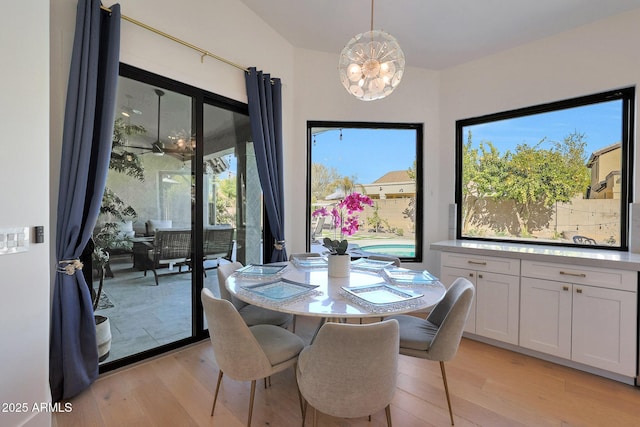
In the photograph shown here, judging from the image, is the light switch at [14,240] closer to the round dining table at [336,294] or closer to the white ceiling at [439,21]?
the round dining table at [336,294]

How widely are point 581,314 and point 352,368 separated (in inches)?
85.2

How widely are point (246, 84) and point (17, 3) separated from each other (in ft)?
5.68

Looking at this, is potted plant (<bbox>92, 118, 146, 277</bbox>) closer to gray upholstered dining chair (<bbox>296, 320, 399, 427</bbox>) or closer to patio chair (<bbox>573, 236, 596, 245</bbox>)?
gray upholstered dining chair (<bbox>296, 320, 399, 427</bbox>)

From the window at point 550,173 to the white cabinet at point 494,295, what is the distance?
0.71 meters

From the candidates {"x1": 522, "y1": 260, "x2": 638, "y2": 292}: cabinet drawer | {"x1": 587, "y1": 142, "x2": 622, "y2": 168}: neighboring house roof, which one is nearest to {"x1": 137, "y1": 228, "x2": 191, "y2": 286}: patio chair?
{"x1": 522, "y1": 260, "x2": 638, "y2": 292}: cabinet drawer

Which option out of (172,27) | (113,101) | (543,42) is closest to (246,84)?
(172,27)

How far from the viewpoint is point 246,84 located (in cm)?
295

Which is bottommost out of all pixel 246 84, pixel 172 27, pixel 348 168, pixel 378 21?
pixel 348 168

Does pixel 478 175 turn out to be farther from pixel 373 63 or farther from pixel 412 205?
pixel 373 63

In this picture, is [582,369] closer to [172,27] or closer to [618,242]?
[618,242]

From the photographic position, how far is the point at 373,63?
1.82 m

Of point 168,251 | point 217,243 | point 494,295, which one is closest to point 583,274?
point 494,295

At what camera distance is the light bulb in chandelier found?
5.96 feet

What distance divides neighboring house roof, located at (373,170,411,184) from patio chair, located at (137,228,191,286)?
2.30 metres
